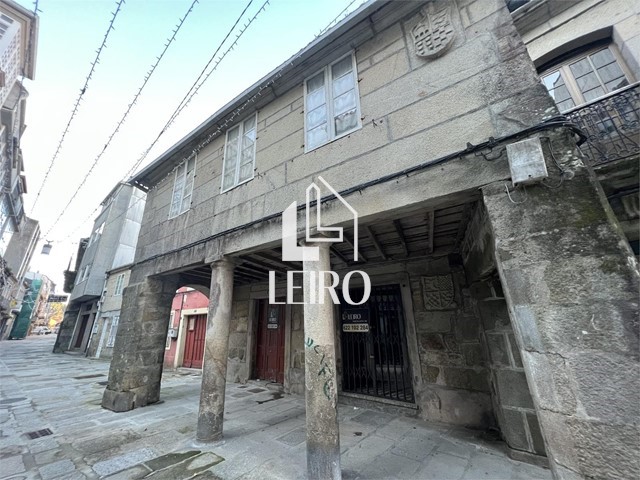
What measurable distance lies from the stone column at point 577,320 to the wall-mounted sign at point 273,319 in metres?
5.83

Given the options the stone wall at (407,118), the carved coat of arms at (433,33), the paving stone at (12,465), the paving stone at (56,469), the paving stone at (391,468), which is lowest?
the paving stone at (391,468)

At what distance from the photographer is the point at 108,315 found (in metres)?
13.2

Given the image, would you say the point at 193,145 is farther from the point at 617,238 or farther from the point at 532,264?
the point at 617,238

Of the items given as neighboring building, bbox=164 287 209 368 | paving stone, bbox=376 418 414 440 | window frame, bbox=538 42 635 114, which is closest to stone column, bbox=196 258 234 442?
paving stone, bbox=376 418 414 440

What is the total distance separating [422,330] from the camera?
4465 millimetres

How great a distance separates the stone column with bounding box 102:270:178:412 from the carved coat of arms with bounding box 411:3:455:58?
584 centimetres

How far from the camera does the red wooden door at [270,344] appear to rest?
263 inches

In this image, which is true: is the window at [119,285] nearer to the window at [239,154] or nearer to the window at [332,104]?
the window at [239,154]

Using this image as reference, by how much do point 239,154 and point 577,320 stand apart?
15.4 feet

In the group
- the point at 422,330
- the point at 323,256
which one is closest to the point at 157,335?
the point at 323,256

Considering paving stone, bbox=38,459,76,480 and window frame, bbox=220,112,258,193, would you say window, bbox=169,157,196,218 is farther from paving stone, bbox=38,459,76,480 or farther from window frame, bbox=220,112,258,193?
paving stone, bbox=38,459,76,480

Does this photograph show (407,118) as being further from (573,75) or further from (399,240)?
(573,75)

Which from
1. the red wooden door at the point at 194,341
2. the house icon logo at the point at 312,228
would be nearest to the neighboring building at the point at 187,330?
the red wooden door at the point at 194,341

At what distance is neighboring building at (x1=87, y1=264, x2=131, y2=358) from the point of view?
12812 mm
